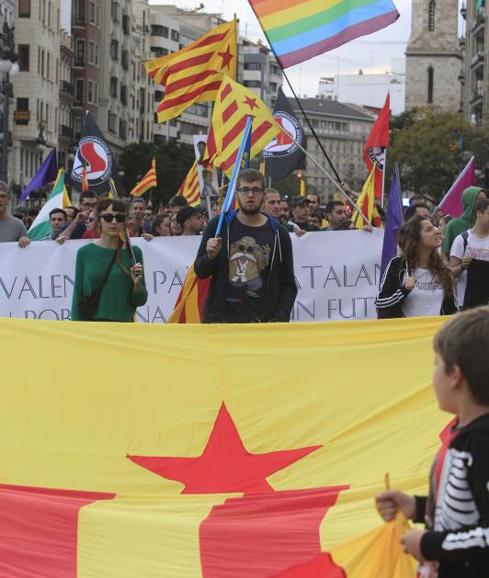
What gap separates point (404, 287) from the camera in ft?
27.5

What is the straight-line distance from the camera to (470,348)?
335cm

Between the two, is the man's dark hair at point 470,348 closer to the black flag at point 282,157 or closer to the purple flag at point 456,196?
the purple flag at point 456,196

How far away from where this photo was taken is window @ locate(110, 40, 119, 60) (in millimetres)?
100438

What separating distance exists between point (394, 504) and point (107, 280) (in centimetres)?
508

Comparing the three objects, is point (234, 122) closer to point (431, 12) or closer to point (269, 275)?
point (269, 275)

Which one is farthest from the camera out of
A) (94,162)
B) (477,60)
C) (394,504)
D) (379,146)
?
(477,60)

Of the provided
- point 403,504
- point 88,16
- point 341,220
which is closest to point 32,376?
point 403,504

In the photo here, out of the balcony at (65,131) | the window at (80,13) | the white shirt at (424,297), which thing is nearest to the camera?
the white shirt at (424,297)

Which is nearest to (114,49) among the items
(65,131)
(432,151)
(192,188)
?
(65,131)

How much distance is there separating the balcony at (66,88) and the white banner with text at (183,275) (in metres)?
77.7

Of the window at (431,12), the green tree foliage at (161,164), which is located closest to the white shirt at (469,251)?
the green tree foliage at (161,164)

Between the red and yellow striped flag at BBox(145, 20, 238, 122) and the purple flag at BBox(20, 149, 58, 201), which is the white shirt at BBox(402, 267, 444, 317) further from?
the purple flag at BBox(20, 149, 58, 201)

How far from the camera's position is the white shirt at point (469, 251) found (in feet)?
34.9

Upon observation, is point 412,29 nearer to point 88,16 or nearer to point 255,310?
point 88,16
